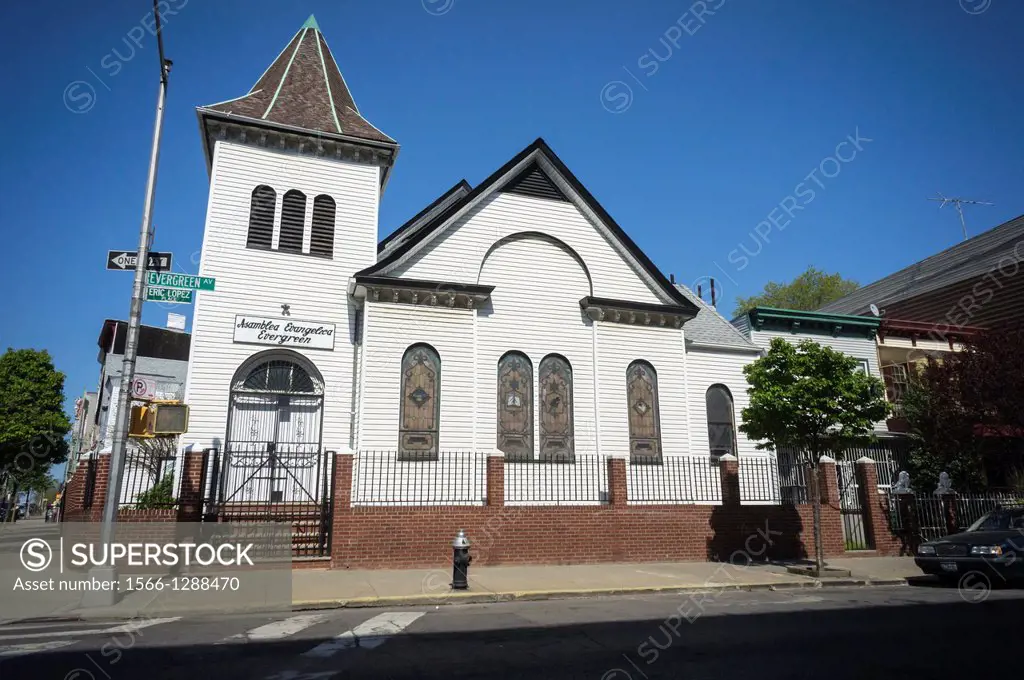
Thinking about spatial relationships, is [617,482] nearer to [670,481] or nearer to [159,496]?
[670,481]

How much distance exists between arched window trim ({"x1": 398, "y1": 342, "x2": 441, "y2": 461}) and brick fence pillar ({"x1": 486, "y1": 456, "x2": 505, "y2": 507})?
209cm

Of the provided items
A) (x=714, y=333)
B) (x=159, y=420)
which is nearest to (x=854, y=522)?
(x=714, y=333)

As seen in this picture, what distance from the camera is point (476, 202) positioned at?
65.6ft

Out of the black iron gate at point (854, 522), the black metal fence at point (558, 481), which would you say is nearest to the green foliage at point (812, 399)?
the black iron gate at point (854, 522)

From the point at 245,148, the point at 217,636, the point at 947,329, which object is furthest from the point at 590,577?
the point at 947,329

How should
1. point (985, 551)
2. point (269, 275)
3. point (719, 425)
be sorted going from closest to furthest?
1. point (985, 551)
2. point (269, 275)
3. point (719, 425)

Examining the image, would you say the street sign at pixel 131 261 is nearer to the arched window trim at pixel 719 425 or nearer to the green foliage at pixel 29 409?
the arched window trim at pixel 719 425

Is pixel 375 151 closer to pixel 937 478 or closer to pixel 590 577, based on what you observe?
pixel 590 577

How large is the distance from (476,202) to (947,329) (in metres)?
20.9

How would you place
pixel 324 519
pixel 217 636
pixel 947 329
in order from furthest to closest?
pixel 947 329 < pixel 324 519 < pixel 217 636

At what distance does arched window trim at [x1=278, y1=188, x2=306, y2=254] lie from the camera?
1886 cm

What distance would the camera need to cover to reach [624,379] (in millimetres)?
19812

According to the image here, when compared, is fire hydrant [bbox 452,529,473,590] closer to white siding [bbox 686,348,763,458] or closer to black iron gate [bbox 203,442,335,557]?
black iron gate [bbox 203,442,335,557]

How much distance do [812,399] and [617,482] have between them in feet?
16.4
